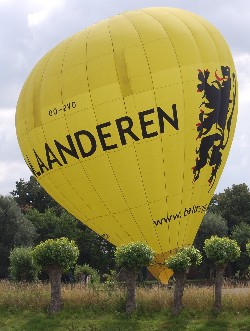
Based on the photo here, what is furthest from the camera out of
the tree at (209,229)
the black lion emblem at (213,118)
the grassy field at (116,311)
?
the tree at (209,229)

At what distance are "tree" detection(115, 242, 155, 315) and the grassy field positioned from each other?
0.53 meters

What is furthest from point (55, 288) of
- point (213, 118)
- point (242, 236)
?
point (242, 236)

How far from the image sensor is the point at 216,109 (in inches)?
1089

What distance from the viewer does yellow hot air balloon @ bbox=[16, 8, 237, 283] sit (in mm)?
25922

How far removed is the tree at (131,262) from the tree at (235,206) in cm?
4324

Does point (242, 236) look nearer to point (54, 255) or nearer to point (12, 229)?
point (12, 229)

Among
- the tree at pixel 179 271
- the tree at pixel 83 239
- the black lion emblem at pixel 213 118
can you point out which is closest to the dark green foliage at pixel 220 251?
the tree at pixel 179 271

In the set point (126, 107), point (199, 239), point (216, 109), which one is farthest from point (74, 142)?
point (199, 239)

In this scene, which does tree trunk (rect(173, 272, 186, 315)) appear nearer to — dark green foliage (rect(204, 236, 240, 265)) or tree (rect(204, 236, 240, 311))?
tree (rect(204, 236, 240, 311))

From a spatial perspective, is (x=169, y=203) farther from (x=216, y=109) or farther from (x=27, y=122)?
(x=27, y=122)

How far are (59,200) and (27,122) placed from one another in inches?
157

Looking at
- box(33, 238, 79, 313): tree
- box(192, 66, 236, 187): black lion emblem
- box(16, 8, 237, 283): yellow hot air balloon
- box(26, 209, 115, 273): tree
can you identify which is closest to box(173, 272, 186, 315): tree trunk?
box(16, 8, 237, 283): yellow hot air balloon

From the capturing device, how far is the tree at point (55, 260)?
78.1ft

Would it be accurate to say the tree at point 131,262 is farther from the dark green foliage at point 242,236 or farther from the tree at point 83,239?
the tree at point 83,239
